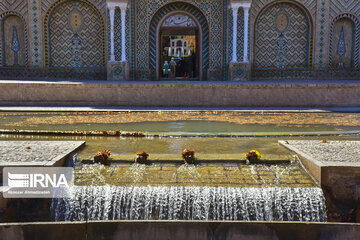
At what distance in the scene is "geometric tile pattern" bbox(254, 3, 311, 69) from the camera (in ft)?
50.6

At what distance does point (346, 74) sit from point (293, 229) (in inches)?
543

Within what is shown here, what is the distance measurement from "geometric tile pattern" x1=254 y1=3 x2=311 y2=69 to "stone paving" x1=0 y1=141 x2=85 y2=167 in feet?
37.8

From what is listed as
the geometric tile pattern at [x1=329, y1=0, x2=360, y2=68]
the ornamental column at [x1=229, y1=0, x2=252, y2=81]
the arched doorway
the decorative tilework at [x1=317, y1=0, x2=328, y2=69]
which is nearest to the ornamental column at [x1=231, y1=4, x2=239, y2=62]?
the ornamental column at [x1=229, y1=0, x2=252, y2=81]

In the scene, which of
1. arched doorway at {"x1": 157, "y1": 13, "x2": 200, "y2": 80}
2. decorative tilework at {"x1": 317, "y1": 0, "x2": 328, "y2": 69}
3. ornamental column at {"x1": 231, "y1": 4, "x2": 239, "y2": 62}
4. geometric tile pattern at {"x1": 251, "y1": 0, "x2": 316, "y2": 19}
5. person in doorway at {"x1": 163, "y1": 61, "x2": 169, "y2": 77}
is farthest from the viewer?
person in doorway at {"x1": 163, "y1": 61, "x2": 169, "y2": 77}

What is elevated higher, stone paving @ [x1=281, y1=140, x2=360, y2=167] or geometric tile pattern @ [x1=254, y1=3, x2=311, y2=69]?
geometric tile pattern @ [x1=254, y1=3, x2=311, y2=69]

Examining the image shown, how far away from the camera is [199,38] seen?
1569 cm

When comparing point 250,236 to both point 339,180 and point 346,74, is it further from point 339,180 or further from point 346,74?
point 346,74

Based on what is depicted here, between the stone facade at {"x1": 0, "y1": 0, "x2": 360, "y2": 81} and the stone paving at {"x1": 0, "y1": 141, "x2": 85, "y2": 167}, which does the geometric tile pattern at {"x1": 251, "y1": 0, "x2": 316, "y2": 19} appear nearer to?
the stone facade at {"x1": 0, "y1": 0, "x2": 360, "y2": 81}

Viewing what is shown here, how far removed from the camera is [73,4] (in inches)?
603

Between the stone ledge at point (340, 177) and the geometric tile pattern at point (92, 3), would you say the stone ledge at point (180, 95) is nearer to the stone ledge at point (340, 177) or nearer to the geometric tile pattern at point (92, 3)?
the geometric tile pattern at point (92, 3)

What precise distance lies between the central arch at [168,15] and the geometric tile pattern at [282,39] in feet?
6.07

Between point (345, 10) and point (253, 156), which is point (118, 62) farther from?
point (253, 156)

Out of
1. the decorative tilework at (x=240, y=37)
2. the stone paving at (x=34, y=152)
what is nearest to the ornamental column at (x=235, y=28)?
the decorative tilework at (x=240, y=37)

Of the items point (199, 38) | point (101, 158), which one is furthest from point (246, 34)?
point (101, 158)
